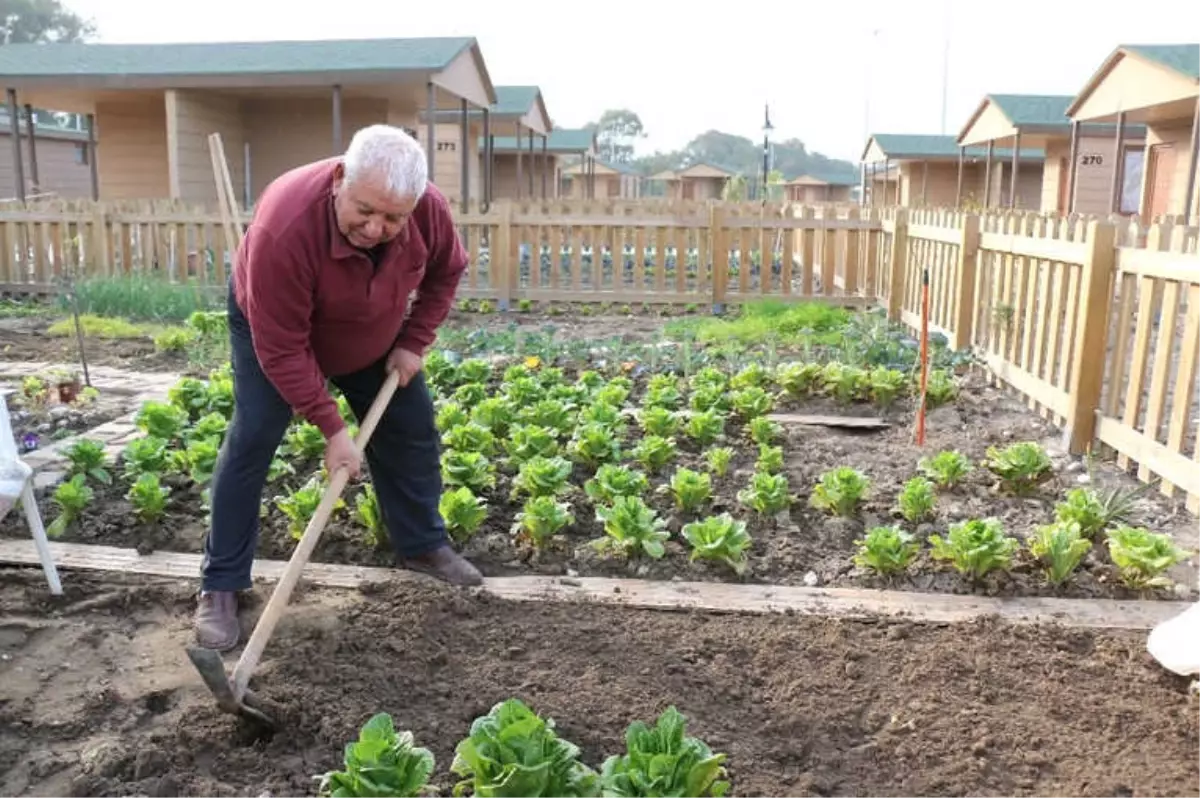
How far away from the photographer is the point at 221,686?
2498 millimetres

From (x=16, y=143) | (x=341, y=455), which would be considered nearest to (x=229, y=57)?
(x=16, y=143)

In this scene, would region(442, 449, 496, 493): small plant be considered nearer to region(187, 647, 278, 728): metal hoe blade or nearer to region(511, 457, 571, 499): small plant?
region(511, 457, 571, 499): small plant

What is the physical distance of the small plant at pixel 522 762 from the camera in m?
2.05

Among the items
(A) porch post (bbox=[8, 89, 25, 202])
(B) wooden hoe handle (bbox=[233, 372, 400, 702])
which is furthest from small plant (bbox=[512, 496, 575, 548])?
(A) porch post (bbox=[8, 89, 25, 202])

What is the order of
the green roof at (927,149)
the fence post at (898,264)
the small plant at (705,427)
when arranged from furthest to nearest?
the green roof at (927,149) < the fence post at (898,264) < the small plant at (705,427)

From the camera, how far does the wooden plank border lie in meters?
3.40

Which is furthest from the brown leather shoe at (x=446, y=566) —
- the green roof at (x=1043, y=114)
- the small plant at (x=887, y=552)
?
the green roof at (x=1043, y=114)

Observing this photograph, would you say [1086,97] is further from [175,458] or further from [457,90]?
[175,458]

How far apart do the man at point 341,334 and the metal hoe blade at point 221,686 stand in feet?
2.05

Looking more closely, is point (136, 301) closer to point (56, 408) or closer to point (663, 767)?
point (56, 408)

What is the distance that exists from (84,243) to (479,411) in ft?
29.4

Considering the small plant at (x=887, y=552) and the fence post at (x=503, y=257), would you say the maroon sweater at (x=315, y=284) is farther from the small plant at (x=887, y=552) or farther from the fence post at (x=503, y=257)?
the fence post at (x=503, y=257)

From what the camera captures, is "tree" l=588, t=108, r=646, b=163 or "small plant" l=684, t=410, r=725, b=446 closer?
"small plant" l=684, t=410, r=725, b=446

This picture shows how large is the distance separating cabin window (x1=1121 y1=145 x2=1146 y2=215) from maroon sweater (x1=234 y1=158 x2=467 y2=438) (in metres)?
22.4
